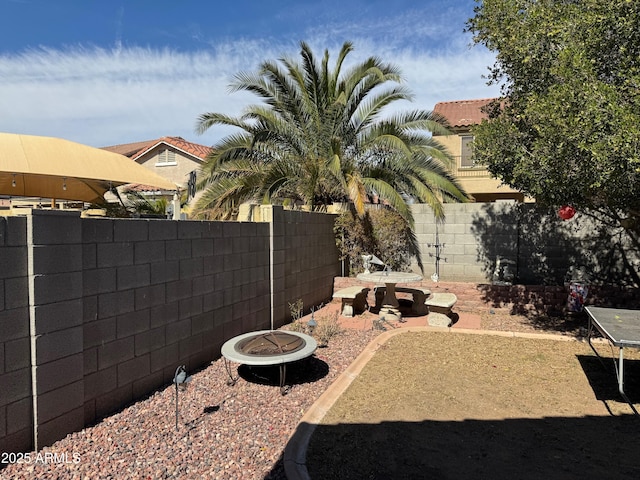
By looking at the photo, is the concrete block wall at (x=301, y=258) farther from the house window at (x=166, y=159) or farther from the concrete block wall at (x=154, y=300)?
the house window at (x=166, y=159)

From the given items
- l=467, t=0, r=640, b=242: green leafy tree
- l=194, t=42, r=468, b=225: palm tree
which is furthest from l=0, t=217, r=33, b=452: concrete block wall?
l=194, t=42, r=468, b=225: palm tree

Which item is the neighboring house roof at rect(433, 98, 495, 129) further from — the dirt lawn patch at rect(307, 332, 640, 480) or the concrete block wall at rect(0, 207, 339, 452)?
the concrete block wall at rect(0, 207, 339, 452)

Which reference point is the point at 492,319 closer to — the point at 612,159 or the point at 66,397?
the point at 612,159

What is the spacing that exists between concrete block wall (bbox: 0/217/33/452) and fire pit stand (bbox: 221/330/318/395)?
202cm

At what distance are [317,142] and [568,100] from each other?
6.58 meters

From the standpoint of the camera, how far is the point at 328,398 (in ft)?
15.7

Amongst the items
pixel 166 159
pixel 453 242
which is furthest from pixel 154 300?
pixel 166 159

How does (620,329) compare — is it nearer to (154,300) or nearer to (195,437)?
(195,437)

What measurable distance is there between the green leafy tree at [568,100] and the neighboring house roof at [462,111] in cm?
964

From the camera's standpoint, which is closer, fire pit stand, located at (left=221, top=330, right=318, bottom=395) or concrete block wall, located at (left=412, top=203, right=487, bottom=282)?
fire pit stand, located at (left=221, top=330, right=318, bottom=395)

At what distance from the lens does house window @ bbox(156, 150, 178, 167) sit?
22797 millimetres

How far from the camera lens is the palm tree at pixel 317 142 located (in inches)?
411

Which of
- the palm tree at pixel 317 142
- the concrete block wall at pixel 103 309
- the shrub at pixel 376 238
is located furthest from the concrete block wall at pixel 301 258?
the palm tree at pixel 317 142

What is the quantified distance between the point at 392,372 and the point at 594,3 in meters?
5.89
